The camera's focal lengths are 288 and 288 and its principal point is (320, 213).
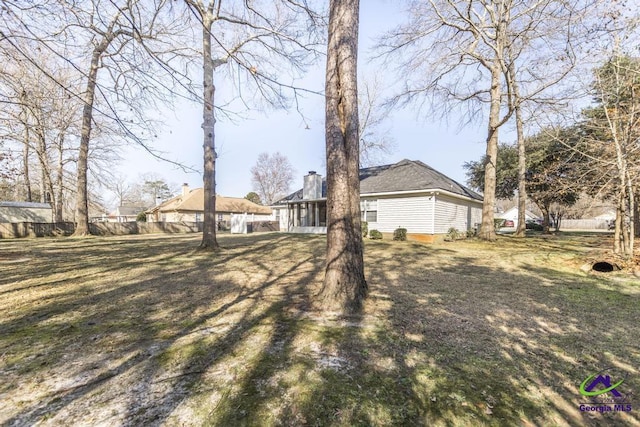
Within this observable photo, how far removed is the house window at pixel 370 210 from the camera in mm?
15758

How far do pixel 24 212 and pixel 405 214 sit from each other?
83.4 feet

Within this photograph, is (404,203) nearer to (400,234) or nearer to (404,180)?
(404,180)

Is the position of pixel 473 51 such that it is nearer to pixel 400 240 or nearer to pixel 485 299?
pixel 400 240

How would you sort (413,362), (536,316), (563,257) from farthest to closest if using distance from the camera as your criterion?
(563,257), (536,316), (413,362)

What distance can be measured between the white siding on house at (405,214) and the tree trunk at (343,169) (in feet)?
34.8

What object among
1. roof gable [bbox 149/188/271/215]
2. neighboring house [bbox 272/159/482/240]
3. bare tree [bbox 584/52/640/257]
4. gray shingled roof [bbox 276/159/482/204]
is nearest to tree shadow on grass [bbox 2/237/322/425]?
bare tree [bbox 584/52/640/257]

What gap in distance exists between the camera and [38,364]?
2361 millimetres

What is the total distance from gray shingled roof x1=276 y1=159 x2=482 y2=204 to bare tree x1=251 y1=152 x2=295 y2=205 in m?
28.1

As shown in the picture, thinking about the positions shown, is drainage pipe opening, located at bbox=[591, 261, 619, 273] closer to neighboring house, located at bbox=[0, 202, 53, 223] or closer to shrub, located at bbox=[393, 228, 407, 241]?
shrub, located at bbox=[393, 228, 407, 241]

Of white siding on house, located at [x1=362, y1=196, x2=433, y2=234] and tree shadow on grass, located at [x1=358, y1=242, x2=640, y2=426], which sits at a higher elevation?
white siding on house, located at [x1=362, y1=196, x2=433, y2=234]

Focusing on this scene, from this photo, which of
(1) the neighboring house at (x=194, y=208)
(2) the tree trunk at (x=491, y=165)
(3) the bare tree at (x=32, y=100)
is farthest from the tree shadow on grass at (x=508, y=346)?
(1) the neighboring house at (x=194, y=208)

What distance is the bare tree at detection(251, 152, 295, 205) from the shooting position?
45875 mm

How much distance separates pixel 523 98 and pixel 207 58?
10.4m

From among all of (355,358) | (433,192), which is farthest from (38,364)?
(433,192)
